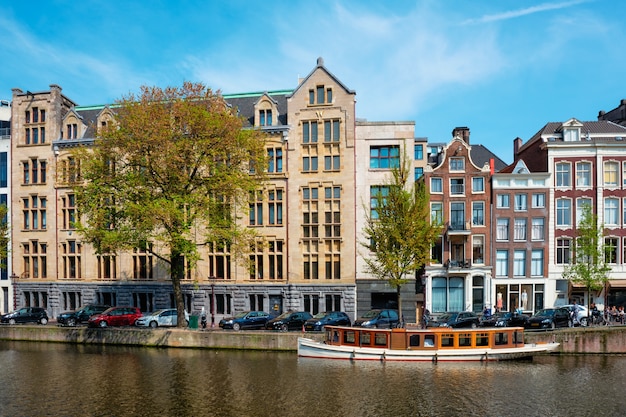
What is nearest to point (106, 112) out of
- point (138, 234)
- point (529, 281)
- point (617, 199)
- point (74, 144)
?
point (74, 144)

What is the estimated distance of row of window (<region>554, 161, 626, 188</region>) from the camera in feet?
163

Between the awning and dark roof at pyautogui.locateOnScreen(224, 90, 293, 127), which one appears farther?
dark roof at pyautogui.locateOnScreen(224, 90, 293, 127)

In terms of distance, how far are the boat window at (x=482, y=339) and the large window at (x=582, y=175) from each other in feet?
78.4

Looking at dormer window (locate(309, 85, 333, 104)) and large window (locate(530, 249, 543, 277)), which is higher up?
dormer window (locate(309, 85, 333, 104))

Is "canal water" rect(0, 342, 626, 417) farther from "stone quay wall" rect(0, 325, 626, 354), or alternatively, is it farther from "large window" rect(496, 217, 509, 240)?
"large window" rect(496, 217, 509, 240)

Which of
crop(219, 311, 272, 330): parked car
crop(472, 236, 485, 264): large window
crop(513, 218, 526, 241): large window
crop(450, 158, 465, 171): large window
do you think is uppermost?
crop(450, 158, 465, 171): large window

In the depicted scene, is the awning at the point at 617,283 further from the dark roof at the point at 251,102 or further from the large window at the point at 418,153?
the dark roof at the point at 251,102

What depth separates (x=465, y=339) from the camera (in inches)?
1350

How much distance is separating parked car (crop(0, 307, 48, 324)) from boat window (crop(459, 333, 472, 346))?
39.7 metres

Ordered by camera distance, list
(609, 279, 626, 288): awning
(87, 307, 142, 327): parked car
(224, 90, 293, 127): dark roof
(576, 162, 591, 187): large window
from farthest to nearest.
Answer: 1. (224, 90, 293, 127): dark roof
2. (576, 162, 591, 187): large window
3. (609, 279, 626, 288): awning
4. (87, 307, 142, 327): parked car

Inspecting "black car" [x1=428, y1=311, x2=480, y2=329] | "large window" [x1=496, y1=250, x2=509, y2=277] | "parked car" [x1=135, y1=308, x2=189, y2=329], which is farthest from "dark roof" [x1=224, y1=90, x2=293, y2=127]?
"large window" [x1=496, y1=250, x2=509, y2=277]

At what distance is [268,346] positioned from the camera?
125 ft

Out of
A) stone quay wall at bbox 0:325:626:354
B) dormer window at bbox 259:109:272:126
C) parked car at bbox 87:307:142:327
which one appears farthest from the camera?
dormer window at bbox 259:109:272:126

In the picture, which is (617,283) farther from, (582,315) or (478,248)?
(478,248)
